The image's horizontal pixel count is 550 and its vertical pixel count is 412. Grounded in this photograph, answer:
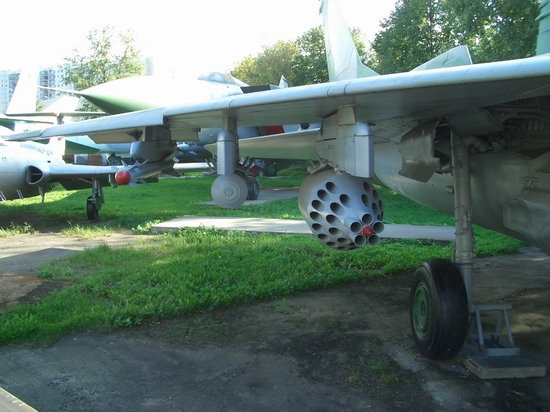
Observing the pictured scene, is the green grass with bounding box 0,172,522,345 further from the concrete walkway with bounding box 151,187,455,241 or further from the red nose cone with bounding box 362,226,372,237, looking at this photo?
the red nose cone with bounding box 362,226,372,237

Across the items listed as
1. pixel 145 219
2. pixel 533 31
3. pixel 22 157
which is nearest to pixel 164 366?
pixel 145 219

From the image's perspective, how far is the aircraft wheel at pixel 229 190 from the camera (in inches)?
160

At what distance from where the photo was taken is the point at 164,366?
3617 mm

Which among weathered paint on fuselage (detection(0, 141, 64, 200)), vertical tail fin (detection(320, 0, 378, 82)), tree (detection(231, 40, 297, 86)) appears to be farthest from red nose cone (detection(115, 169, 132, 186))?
tree (detection(231, 40, 297, 86))

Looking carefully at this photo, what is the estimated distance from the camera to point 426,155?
360 cm

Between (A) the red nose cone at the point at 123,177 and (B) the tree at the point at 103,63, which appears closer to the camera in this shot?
(A) the red nose cone at the point at 123,177

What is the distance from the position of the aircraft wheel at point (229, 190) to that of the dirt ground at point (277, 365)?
1.17m

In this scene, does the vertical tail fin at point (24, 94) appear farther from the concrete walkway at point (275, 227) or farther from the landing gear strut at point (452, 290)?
the landing gear strut at point (452, 290)

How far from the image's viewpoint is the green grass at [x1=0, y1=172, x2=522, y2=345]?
4.50 metres

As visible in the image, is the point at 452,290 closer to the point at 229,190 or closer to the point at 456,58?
the point at 229,190

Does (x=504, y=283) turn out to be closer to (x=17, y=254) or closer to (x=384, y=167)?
(x=384, y=167)


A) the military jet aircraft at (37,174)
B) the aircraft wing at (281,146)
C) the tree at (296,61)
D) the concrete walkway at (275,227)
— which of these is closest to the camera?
the aircraft wing at (281,146)

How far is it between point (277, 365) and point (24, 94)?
2135 centimetres

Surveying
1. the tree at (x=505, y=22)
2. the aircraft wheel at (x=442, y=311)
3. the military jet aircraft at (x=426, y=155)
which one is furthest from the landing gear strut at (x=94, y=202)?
the tree at (x=505, y=22)
